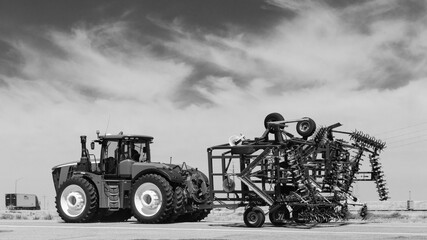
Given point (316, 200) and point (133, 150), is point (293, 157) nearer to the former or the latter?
point (316, 200)

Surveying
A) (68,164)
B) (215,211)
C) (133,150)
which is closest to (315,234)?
(133,150)

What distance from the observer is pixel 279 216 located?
18141 millimetres

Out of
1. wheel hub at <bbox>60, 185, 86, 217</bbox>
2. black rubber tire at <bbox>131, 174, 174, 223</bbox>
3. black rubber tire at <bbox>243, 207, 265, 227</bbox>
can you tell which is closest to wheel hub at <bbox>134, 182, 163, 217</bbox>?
black rubber tire at <bbox>131, 174, 174, 223</bbox>

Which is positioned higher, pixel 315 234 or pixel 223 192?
pixel 223 192

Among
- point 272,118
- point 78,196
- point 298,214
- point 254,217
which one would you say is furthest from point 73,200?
point 298,214

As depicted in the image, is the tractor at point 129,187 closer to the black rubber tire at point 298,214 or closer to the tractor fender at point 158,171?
the tractor fender at point 158,171

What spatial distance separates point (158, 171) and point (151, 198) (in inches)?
35.3

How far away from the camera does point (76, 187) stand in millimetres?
21812

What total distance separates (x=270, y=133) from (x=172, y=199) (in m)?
4.13

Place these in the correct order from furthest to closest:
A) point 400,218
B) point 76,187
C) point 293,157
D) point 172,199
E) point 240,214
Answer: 1. point 240,214
2. point 400,218
3. point 76,187
4. point 172,199
5. point 293,157

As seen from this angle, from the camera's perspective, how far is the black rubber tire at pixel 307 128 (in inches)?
706

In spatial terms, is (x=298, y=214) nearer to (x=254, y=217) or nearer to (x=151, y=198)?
(x=254, y=217)

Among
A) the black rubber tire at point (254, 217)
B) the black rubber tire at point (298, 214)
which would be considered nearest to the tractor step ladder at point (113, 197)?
the black rubber tire at point (254, 217)

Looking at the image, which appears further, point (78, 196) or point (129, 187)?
point (78, 196)
